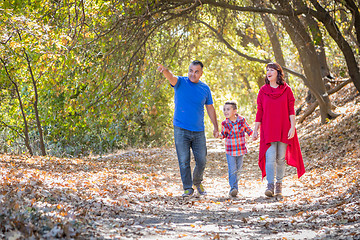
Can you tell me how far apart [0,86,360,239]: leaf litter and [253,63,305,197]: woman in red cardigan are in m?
0.53

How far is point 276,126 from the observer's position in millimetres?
6988

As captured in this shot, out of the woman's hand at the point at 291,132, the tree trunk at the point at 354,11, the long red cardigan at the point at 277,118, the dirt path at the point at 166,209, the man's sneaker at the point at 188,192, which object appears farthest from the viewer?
the tree trunk at the point at 354,11

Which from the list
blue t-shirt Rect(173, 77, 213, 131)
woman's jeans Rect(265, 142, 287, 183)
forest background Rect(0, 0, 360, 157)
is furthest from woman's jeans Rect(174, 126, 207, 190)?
forest background Rect(0, 0, 360, 157)

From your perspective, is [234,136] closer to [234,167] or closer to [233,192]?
[234,167]

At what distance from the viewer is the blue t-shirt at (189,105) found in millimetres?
7031

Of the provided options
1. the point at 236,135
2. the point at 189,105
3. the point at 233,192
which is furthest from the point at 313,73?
the point at 189,105

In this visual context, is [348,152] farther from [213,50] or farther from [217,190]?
[213,50]

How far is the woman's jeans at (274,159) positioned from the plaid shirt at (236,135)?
0.47m

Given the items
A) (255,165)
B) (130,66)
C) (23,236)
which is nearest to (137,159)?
(255,165)

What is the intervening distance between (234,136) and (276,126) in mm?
743

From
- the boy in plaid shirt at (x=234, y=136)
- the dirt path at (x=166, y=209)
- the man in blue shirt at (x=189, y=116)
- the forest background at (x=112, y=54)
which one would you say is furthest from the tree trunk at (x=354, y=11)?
the man in blue shirt at (x=189, y=116)

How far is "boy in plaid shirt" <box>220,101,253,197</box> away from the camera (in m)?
7.33

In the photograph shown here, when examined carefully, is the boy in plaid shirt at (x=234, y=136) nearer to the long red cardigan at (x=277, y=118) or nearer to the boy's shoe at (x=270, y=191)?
the long red cardigan at (x=277, y=118)

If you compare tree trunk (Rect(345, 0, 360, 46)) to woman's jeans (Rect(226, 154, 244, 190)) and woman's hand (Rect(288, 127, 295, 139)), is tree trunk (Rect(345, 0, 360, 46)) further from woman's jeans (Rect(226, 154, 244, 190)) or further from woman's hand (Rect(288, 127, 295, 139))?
woman's jeans (Rect(226, 154, 244, 190))
